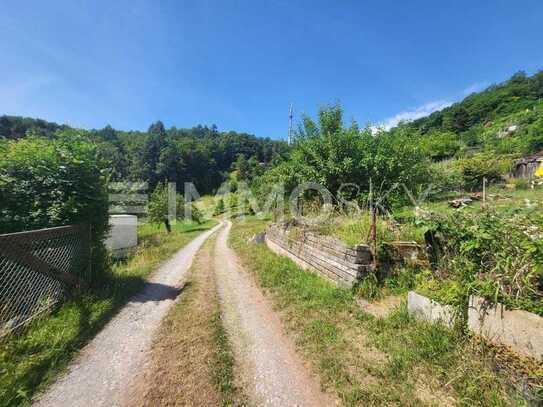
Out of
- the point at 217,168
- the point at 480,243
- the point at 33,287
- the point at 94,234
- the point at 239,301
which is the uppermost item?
the point at 217,168

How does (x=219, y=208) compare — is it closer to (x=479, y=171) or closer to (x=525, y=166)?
(x=479, y=171)

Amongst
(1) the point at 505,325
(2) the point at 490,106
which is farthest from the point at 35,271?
(2) the point at 490,106

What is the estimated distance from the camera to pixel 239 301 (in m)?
5.18

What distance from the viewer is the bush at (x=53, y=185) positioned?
14.9 ft

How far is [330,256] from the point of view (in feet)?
17.7

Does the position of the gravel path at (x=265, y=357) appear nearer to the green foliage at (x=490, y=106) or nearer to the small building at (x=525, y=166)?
the small building at (x=525, y=166)

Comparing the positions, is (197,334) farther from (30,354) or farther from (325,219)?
(325,219)

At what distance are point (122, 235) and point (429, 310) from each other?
13.3 meters

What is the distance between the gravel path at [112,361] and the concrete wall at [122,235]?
7.60 meters

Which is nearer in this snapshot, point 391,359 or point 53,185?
point 391,359

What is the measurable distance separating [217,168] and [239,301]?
277 ft

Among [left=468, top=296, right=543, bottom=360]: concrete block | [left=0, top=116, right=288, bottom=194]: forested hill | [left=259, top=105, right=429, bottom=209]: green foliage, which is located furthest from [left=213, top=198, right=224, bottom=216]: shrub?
[left=468, top=296, right=543, bottom=360]: concrete block

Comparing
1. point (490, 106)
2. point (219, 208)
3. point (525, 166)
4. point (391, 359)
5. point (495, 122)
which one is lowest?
point (391, 359)

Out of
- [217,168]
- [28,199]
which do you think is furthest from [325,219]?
[217,168]
